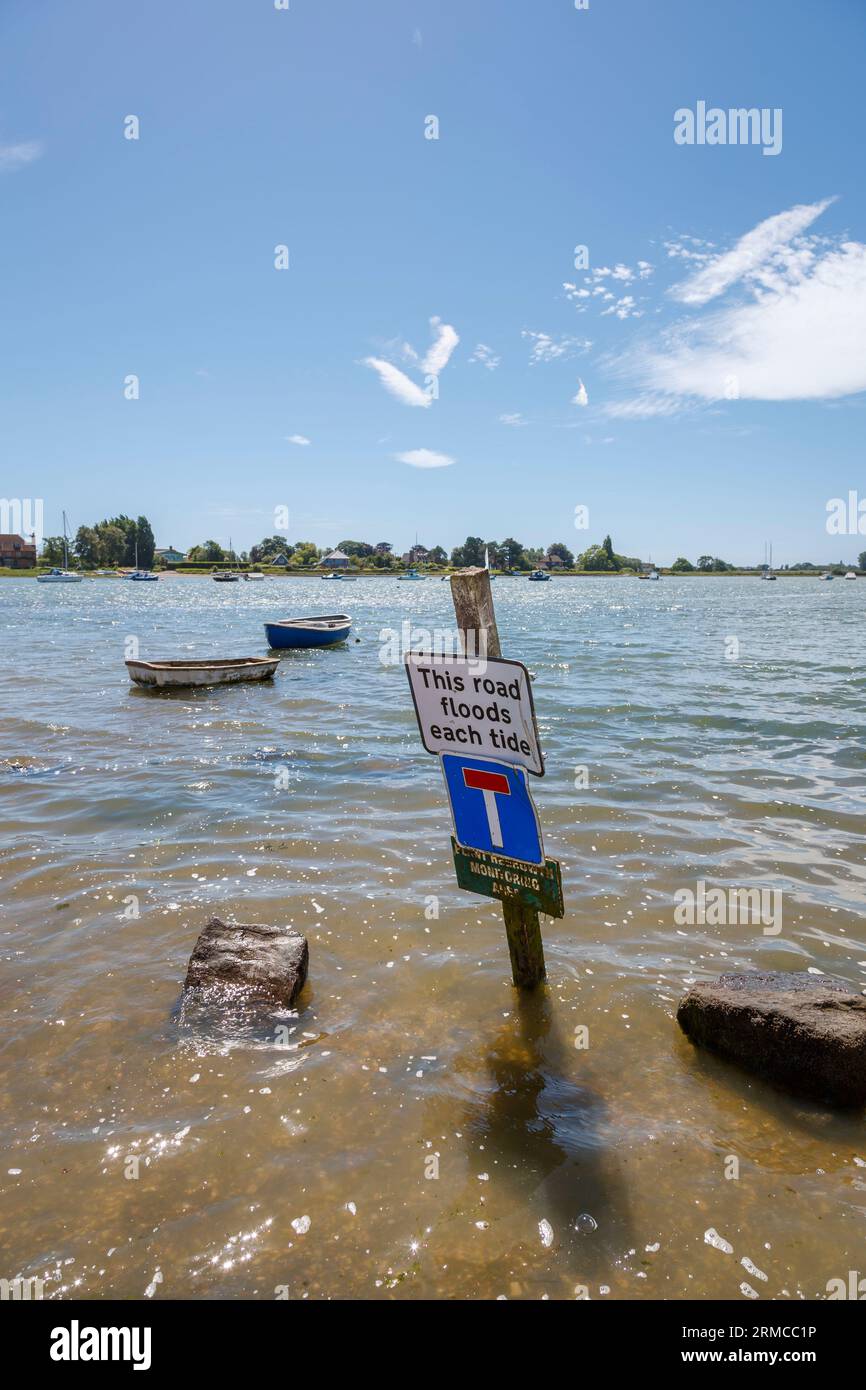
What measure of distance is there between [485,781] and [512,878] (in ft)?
2.27

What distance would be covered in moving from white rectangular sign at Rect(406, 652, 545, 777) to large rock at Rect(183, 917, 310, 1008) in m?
2.01

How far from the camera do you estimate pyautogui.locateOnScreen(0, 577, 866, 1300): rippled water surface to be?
3570mm

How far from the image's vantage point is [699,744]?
559 inches

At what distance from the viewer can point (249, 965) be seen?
5.65m

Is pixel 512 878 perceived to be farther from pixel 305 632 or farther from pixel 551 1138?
pixel 305 632

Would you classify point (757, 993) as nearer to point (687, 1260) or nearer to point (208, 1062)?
point (687, 1260)

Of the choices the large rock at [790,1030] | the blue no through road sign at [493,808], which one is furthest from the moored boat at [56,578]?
the large rock at [790,1030]

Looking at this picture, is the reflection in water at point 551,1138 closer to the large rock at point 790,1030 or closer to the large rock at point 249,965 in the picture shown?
the large rock at point 790,1030

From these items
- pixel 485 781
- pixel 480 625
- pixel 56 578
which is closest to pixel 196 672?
pixel 480 625

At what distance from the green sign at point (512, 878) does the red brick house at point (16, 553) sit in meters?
197

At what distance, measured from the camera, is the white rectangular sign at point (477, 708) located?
4727 millimetres

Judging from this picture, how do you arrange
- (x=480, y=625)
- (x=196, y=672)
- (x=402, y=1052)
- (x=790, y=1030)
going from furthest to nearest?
(x=196, y=672)
(x=480, y=625)
(x=402, y=1052)
(x=790, y=1030)

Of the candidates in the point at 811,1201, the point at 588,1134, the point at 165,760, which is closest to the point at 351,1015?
the point at 588,1134

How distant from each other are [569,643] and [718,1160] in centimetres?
3582
